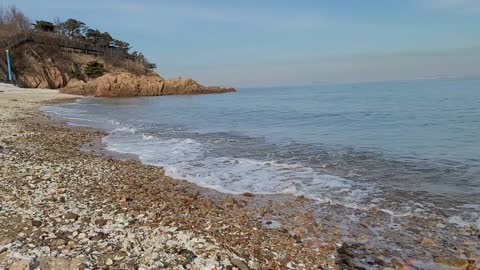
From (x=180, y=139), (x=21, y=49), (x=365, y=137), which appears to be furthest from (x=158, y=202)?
(x=21, y=49)

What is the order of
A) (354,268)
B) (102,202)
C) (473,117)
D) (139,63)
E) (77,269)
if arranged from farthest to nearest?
(139,63)
(473,117)
(102,202)
(354,268)
(77,269)

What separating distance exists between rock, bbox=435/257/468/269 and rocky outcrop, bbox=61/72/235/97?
209 ft

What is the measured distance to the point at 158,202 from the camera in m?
6.80

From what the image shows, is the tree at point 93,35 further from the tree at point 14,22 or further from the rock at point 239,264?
the rock at point 239,264

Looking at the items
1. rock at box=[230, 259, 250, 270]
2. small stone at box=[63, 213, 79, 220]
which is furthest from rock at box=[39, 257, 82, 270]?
rock at box=[230, 259, 250, 270]

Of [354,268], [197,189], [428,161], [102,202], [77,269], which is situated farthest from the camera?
[428,161]

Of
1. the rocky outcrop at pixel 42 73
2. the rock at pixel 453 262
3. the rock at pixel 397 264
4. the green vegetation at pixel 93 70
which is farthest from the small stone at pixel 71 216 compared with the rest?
the green vegetation at pixel 93 70

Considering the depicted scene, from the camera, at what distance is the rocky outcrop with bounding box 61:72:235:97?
6297cm

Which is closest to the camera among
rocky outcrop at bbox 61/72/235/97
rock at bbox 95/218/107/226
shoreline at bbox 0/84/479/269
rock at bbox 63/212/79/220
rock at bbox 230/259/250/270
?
rock at bbox 230/259/250/270

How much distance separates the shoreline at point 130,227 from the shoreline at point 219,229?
0.02 metres

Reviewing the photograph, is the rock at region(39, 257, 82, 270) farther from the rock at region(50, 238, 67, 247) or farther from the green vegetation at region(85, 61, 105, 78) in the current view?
the green vegetation at region(85, 61, 105, 78)

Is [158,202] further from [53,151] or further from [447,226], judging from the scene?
[53,151]

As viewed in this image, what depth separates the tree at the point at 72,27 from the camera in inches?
3637

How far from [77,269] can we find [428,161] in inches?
405
